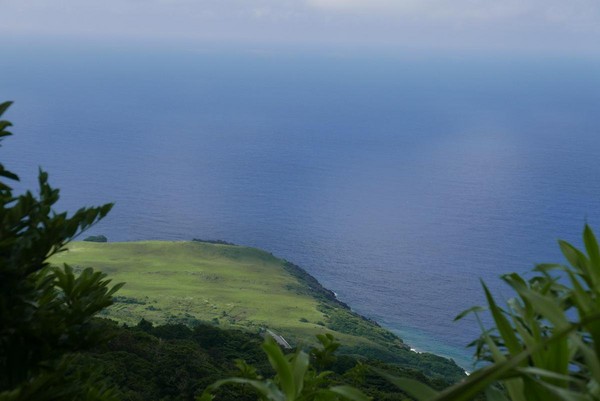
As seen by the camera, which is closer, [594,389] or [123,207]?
[594,389]

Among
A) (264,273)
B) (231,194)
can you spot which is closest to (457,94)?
(231,194)

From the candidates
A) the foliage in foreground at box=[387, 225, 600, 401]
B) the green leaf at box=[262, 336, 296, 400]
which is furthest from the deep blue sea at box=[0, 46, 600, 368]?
the green leaf at box=[262, 336, 296, 400]

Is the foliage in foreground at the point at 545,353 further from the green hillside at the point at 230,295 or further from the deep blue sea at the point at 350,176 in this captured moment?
the deep blue sea at the point at 350,176

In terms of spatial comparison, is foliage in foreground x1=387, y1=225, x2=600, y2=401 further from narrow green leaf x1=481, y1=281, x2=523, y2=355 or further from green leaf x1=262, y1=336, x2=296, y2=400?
green leaf x1=262, y1=336, x2=296, y2=400

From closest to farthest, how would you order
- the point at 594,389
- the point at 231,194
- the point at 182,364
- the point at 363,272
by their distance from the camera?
the point at 594,389 < the point at 182,364 < the point at 363,272 < the point at 231,194

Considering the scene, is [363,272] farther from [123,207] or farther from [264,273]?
[123,207]

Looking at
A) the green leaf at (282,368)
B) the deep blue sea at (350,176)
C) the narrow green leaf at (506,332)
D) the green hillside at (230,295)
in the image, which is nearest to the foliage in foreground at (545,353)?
the narrow green leaf at (506,332)
